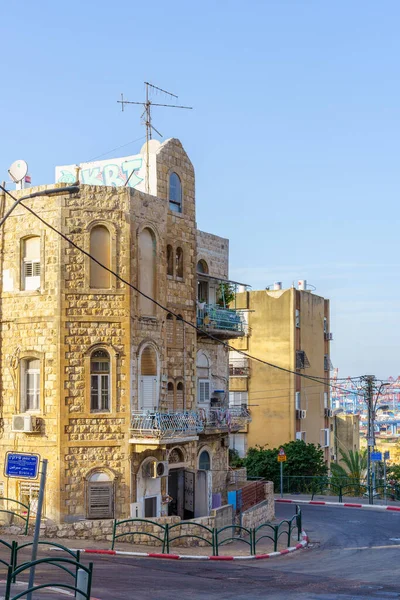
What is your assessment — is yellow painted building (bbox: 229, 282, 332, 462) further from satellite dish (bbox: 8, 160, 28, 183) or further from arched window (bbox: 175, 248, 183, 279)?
satellite dish (bbox: 8, 160, 28, 183)

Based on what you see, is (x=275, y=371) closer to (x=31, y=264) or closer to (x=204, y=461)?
(x=204, y=461)

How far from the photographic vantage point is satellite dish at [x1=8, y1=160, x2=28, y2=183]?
31.0 m

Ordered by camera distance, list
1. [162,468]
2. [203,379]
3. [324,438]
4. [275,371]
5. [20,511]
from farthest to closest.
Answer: [324,438] < [275,371] < [203,379] < [162,468] < [20,511]

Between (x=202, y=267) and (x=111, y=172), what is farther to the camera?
(x=202, y=267)

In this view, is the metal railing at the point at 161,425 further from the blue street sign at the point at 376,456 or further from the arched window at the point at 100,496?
the blue street sign at the point at 376,456

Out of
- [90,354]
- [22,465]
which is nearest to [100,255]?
[90,354]

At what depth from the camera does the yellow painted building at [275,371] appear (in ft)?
189

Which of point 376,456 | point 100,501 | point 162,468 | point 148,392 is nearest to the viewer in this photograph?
point 100,501

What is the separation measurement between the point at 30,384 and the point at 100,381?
2.44 meters

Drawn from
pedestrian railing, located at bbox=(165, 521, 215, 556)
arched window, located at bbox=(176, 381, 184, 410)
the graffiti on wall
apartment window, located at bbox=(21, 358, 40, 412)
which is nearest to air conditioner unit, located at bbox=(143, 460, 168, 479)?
pedestrian railing, located at bbox=(165, 521, 215, 556)

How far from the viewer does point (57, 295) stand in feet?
94.5

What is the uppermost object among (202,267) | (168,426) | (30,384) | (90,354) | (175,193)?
(175,193)

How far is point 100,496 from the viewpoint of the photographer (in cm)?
2878

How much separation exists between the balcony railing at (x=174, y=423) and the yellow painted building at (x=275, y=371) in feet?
72.2
